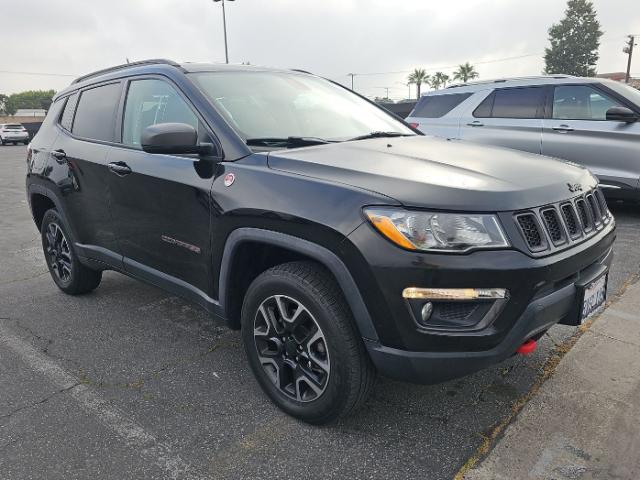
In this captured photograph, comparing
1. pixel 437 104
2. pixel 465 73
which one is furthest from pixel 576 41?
pixel 437 104

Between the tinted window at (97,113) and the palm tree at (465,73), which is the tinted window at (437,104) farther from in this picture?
the palm tree at (465,73)

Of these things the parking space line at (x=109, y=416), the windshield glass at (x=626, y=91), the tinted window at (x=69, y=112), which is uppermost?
the windshield glass at (x=626, y=91)

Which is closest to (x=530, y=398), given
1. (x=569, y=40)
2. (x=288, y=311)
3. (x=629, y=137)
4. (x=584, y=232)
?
(x=584, y=232)

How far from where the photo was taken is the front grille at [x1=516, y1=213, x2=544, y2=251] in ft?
6.58

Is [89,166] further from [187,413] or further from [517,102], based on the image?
[517,102]

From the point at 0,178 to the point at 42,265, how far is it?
10.8m

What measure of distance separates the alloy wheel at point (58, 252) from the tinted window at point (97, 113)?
88 centimetres

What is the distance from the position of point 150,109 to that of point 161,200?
699 mm

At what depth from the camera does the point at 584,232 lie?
91.5 inches

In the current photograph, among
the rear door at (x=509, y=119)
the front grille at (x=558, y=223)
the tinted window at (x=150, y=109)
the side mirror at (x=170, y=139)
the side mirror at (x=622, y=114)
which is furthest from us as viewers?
the rear door at (x=509, y=119)

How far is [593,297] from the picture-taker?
2.32 meters

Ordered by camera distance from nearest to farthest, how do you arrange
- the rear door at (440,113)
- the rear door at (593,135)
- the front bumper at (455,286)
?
1. the front bumper at (455,286)
2. the rear door at (593,135)
3. the rear door at (440,113)

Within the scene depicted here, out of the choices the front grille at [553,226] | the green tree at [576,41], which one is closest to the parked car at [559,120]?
the front grille at [553,226]

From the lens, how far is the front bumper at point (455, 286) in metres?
1.92
